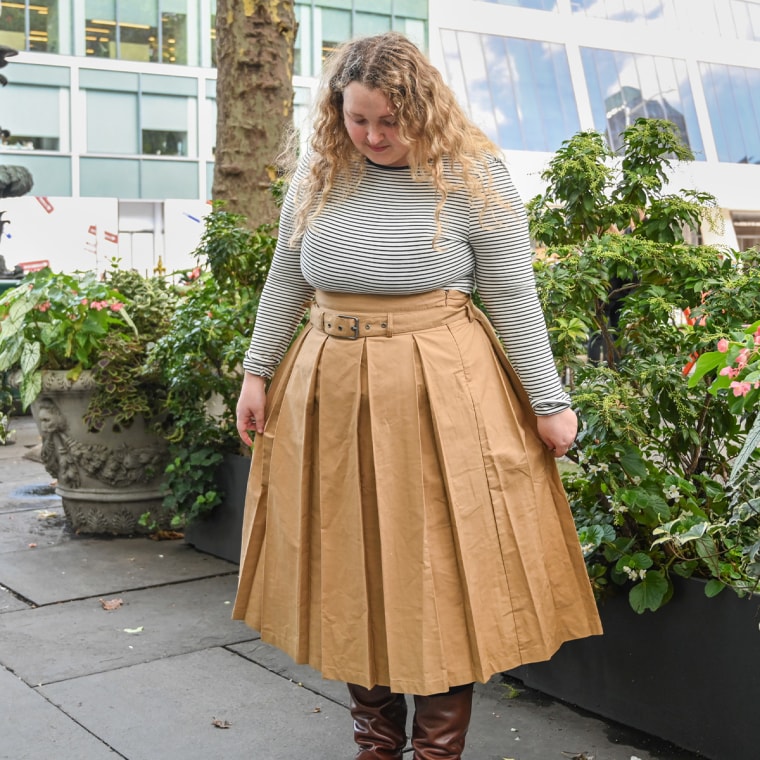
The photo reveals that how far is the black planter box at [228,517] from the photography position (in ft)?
16.2

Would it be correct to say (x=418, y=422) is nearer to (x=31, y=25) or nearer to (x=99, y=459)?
(x=99, y=459)

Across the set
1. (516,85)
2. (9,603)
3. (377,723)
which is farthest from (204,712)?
(516,85)

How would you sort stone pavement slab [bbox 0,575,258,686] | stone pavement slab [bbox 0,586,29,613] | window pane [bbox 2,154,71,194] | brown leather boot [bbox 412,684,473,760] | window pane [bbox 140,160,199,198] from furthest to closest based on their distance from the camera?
window pane [bbox 140,160,199,198] → window pane [bbox 2,154,71,194] → stone pavement slab [bbox 0,586,29,613] → stone pavement slab [bbox 0,575,258,686] → brown leather boot [bbox 412,684,473,760]

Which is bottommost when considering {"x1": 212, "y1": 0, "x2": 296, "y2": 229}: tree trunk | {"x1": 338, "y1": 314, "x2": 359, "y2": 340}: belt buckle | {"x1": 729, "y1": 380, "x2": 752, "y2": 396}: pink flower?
{"x1": 729, "y1": 380, "x2": 752, "y2": 396}: pink flower

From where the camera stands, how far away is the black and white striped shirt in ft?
8.13

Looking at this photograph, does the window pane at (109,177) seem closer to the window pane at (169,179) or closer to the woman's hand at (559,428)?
the window pane at (169,179)

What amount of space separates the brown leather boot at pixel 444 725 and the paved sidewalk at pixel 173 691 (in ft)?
1.33

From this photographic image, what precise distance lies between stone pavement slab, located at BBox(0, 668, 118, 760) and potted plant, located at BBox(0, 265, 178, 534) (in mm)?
2177

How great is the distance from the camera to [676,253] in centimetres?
329

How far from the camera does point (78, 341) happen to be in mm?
5340

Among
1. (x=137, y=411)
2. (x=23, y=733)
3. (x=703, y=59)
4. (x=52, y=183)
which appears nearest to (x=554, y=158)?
(x=23, y=733)

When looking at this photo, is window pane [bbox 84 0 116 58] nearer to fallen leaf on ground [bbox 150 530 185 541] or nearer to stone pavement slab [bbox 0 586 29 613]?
A: fallen leaf on ground [bbox 150 530 185 541]

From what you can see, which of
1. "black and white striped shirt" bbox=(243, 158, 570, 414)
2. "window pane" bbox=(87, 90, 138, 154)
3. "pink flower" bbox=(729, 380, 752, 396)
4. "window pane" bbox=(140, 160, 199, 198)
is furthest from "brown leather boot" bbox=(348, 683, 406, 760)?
"window pane" bbox=(140, 160, 199, 198)

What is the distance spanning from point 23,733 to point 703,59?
146ft
